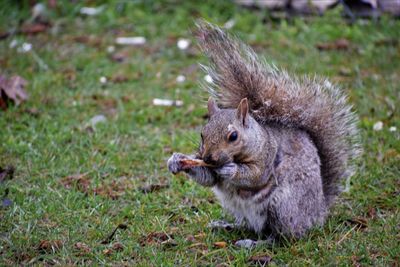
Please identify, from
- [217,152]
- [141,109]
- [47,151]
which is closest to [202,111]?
[141,109]

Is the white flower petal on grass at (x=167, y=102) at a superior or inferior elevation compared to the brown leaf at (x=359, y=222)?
inferior

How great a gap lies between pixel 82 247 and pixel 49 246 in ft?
0.47

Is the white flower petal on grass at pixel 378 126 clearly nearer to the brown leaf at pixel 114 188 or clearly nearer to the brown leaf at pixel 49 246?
the brown leaf at pixel 114 188

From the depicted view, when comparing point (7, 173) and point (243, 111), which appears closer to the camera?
point (243, 111)

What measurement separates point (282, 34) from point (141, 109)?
68.5 inches

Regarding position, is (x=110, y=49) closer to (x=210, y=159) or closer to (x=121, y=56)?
(x=121, y=56)

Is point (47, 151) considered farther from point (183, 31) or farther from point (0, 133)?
point (183, 31)

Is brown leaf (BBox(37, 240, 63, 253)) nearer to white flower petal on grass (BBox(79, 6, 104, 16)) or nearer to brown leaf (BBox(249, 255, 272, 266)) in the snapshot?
brown leaf (BBox(249, 255, 272, 266))

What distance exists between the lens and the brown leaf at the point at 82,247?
2982 millimetres

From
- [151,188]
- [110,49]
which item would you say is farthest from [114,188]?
[110,49]

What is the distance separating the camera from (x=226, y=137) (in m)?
2.85

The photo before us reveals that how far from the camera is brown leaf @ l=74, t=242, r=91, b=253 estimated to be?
9.78 feet

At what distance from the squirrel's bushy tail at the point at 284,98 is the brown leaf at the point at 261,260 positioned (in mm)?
556

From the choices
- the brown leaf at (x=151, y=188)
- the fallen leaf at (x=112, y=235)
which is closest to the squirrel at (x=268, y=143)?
the fallen leaf at (x=112, y=235)
